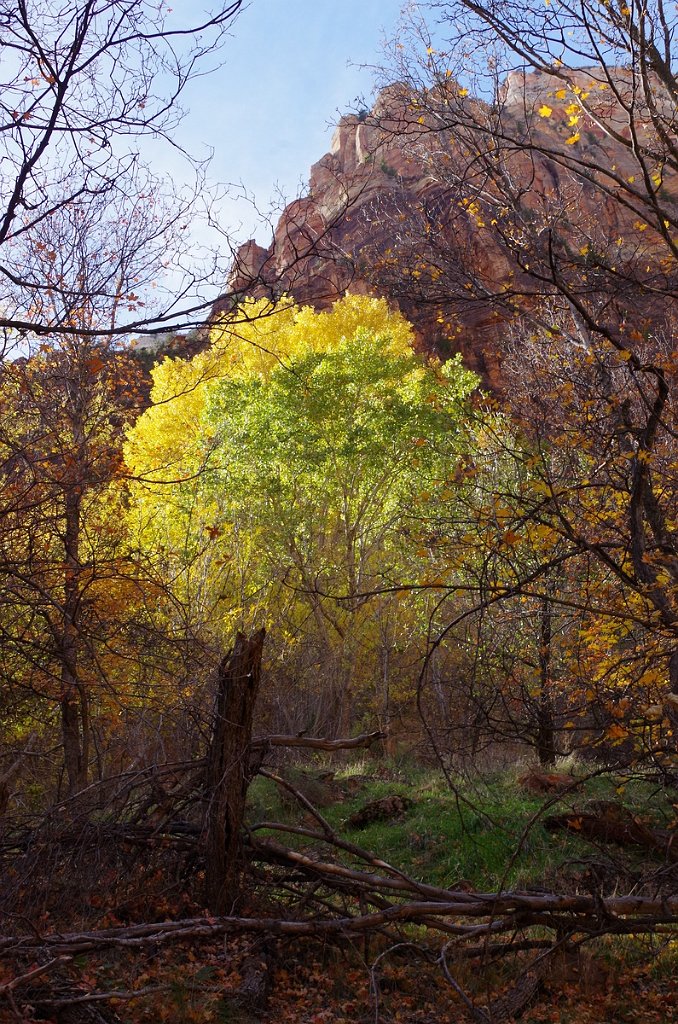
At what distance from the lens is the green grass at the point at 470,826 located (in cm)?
737

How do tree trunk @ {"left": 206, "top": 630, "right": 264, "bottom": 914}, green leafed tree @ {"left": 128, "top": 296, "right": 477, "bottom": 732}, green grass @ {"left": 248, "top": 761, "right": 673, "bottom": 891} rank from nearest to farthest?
tree trunk @ {"left": 206, "top": 630, "right": 264, "bottom": 914}, green grass @ {"left": 248, "top": 761, "right": 673, "bottom": 891}, green leafed tree @ {"left": 128, "top": 296, "right": 477, "bottom": 732}

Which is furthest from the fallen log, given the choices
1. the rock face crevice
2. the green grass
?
the rock face crevice

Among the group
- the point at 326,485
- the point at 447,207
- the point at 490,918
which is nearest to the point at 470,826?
the point at 490,918

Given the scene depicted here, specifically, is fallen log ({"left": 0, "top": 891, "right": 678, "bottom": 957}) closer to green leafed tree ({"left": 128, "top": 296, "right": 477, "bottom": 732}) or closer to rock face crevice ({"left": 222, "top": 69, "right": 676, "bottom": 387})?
rock face crevice ({"left": 222, "top": 69, "right": 676, "bottom": 387})

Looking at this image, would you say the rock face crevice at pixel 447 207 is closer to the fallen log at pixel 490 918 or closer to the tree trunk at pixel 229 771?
the tree trunk at pixel 229 771

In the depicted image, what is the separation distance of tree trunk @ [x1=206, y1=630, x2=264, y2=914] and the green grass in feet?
6.99

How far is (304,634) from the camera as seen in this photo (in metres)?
16.2

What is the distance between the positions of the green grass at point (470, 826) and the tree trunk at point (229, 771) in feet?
6.99

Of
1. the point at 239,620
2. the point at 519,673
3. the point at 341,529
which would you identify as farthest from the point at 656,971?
the point at 341,529

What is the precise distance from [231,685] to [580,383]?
179 inches

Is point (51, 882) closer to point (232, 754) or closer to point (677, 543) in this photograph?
point (232, 754)

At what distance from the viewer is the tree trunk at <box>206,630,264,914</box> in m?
4.68

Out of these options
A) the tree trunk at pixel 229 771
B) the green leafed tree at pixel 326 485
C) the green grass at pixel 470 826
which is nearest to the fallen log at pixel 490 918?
the tree trunk at pixel 229 771

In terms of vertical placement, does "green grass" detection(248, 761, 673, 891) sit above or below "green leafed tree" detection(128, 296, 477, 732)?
below
